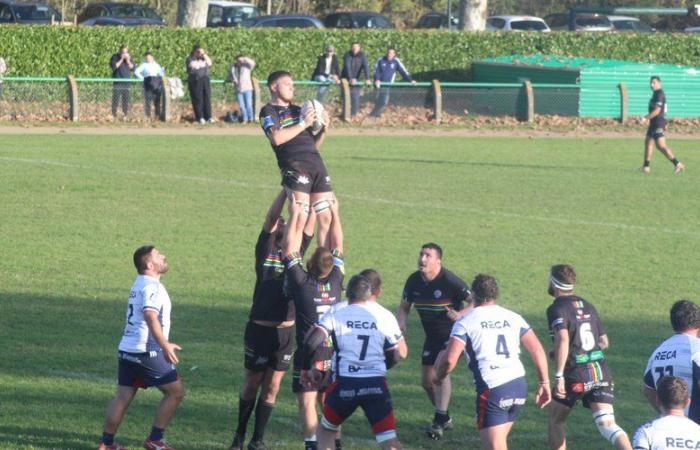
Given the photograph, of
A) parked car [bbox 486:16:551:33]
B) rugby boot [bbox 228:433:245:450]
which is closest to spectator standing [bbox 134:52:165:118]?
parked car [bbox 486:16:551:33]

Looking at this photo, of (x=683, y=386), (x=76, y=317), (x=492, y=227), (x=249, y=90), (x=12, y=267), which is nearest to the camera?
(x=683, y=386)

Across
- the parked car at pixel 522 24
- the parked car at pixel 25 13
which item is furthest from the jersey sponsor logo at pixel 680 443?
the parked car at pixel 522 24

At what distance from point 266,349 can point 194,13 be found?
35.5 meters

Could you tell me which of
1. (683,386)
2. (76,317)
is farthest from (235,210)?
(683,386)

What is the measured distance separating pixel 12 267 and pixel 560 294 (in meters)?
9.56

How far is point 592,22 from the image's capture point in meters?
54.5

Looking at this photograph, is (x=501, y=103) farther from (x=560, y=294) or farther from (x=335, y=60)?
(x=560, y=294)

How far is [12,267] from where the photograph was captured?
16.4 meters

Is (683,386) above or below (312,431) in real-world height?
above

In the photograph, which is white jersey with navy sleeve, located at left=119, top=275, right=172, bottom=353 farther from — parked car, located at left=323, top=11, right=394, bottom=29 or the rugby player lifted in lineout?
parked car, located at left=323, top=11, right=394, bottom=29

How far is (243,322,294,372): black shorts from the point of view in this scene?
9.60m

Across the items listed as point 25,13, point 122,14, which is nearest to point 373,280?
point 25,13

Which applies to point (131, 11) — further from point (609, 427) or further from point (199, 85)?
point (609, 427)

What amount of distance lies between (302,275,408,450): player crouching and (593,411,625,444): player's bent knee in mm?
1667
